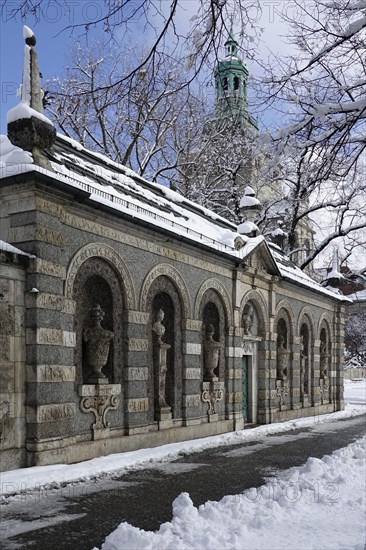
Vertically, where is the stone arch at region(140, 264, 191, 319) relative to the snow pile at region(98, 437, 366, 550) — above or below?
above

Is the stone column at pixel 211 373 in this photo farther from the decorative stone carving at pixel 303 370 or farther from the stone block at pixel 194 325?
the decorative stone carving at pixel 303 370

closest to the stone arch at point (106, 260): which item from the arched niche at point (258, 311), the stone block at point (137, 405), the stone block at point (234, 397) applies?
the stone block at point (137, 405)

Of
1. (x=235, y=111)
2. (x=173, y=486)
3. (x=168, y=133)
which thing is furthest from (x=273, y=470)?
(x=168, y=133)

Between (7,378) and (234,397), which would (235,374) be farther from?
(7,378)

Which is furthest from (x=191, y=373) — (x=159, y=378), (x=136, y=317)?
(x=136, y=317)

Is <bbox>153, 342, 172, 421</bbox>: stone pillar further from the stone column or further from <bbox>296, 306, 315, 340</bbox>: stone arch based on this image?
<bbox>296, 306, 315, 340</bbox>: stone arch

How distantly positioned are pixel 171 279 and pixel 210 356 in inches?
110

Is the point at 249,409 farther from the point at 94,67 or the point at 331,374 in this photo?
the point at 94,67

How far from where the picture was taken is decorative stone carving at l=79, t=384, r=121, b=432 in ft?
40.8

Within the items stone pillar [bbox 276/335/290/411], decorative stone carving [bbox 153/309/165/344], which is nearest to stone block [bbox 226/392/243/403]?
stone pillar [bbox 276/335/290/411]

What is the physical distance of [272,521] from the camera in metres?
7.37

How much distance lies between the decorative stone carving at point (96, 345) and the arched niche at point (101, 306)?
4.6 inches

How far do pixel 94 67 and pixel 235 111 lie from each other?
26586 mm

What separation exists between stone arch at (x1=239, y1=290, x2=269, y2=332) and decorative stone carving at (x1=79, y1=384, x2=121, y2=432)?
24.1ft
